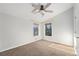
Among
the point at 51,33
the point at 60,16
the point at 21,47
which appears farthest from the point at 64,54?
the point at 21,47

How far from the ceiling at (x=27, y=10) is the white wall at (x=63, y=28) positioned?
103 millimetres

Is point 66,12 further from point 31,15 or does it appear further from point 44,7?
point 31,15

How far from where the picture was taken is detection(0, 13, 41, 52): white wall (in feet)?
5.75

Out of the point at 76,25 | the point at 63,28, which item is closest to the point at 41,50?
the point at 63,28

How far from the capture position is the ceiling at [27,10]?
173 cm

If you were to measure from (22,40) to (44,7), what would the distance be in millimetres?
823

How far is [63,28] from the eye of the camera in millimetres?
1851

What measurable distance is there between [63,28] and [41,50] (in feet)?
2.11

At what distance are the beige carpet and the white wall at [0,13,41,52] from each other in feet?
0.32

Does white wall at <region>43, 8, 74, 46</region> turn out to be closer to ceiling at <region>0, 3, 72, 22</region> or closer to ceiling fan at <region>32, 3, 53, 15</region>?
ceiling at <region>0, 3, 72, 22</region>

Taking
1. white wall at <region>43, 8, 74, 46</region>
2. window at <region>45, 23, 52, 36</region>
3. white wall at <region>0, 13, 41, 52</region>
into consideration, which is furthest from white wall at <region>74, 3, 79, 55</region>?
white wall at <region>0, 13, 41, 52</region>

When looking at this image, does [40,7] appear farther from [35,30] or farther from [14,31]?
[14,31]

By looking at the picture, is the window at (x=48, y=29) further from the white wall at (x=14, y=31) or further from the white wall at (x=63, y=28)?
the white wall at (x=14, y=31)

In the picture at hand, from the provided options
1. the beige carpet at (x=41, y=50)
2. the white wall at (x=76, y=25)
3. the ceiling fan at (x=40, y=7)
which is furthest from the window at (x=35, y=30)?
the white wall at (x=76, y=25)
